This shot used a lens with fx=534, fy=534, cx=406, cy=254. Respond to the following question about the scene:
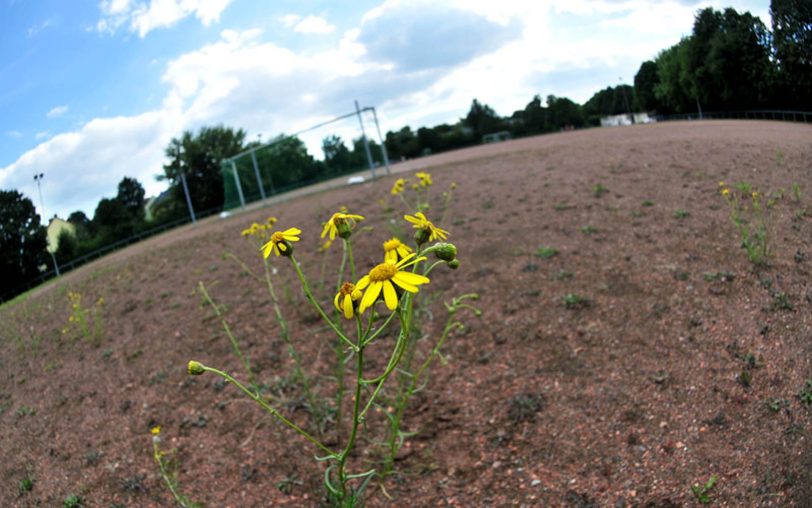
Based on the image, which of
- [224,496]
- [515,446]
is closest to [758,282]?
[515,446]

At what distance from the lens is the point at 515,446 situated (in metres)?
2.60

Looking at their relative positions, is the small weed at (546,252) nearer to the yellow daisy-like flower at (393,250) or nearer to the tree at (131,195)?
the yellow daisy-like flower at (393,250)

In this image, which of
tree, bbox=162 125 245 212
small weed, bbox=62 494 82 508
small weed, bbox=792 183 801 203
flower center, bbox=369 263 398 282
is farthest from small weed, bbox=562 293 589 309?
tree, bbox=162 125 245 212

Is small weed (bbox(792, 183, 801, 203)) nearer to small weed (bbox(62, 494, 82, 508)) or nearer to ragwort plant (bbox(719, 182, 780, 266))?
ragwort plant (bbox(719, 182, 780, 266))

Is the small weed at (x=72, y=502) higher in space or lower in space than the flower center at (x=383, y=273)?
lower

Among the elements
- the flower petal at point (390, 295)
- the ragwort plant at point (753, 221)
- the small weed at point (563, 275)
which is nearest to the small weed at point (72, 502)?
the flower petal at point (390, 295)

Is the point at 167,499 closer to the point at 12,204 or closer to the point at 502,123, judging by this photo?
the point at 12,204

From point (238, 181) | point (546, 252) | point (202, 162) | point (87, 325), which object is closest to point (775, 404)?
point (546, 252)

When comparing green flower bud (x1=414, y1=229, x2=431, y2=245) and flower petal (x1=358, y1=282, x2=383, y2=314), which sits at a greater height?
green flower bud (x1=414, y1=229, x2=431, y2=245)

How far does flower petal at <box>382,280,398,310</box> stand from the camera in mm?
1146

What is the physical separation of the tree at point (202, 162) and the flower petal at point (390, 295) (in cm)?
2470

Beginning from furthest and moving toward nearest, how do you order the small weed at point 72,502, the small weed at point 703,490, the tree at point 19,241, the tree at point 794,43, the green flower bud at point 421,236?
the tree at point 19,241
the tree at point 794,43
the small weed at point 72,502
the small weed at point 703,490
the green flower bud at point 421,236

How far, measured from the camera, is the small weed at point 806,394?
93.1 inches

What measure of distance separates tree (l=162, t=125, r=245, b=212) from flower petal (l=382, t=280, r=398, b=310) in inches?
972
